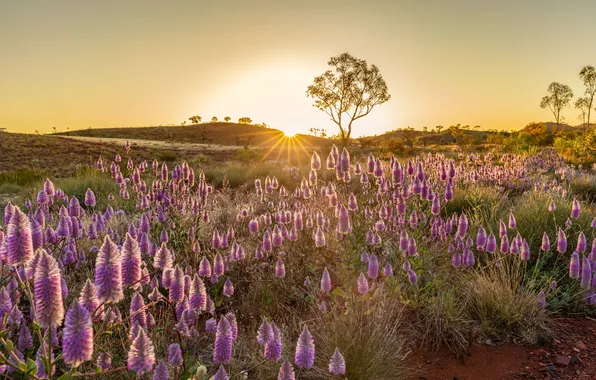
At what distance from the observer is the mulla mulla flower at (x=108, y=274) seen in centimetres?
129

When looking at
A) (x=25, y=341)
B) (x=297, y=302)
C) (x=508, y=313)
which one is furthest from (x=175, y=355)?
(x=508, y=313)

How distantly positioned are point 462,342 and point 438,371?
41cm

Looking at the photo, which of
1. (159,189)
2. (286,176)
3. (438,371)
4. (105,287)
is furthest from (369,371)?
(286,176)

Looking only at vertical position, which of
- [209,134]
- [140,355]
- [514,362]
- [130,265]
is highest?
[209,134]

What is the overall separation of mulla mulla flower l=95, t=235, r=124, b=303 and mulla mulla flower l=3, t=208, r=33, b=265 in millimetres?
236

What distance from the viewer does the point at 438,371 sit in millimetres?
2959

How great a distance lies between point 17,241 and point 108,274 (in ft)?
1.01

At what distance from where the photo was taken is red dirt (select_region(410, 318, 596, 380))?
291cm

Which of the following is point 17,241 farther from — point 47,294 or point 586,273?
point 586,273

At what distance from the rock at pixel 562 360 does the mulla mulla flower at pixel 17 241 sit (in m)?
3.45

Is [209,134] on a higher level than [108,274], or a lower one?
higher

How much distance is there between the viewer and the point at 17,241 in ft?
4.28

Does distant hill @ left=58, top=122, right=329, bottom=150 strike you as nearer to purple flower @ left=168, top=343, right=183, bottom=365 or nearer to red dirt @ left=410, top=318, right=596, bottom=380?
red dirt @ left=410, top=318, right=596, bottom=380

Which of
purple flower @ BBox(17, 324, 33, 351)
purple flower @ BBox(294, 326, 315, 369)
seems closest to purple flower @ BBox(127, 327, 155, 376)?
purple flower @ BBox(294, 326, 315, 369)
